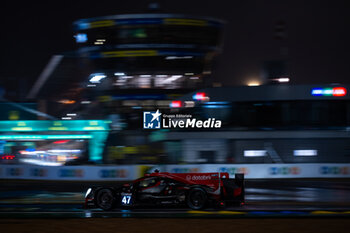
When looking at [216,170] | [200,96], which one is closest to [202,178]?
[216,170]

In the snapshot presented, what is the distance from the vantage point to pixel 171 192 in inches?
441

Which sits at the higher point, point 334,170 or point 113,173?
point 334,170

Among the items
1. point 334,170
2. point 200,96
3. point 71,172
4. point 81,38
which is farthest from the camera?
point 81,38

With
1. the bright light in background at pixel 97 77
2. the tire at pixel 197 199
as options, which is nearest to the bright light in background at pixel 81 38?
the bright light in background at pixel 97 77

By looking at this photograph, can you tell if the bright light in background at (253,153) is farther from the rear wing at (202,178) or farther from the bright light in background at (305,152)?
the rear wing at (202,178)

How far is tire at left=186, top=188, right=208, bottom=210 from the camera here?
11.0 metres

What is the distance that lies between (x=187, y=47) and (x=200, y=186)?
31740 mm

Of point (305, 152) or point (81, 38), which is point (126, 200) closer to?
point (305, 152)

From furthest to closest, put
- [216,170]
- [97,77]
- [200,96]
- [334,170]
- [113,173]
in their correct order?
[97,77] < [200,96] < [334,170] < [216,170] < [113,173]

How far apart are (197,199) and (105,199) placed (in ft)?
8.42

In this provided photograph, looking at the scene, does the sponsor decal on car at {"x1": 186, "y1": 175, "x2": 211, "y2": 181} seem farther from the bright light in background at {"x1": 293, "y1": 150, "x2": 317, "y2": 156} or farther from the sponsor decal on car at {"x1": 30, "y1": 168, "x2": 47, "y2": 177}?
the bright light in background at {"x1": 293, "y1": 150, "x2": 317, "y2": 156}

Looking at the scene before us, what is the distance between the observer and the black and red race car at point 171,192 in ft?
36.4

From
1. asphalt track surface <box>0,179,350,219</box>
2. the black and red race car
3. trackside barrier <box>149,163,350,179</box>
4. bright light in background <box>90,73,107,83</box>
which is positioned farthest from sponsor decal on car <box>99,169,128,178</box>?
bright light in background <box>90,73,107,83</box>

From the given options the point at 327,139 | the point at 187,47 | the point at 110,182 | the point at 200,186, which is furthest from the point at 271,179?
the point at 187,47
